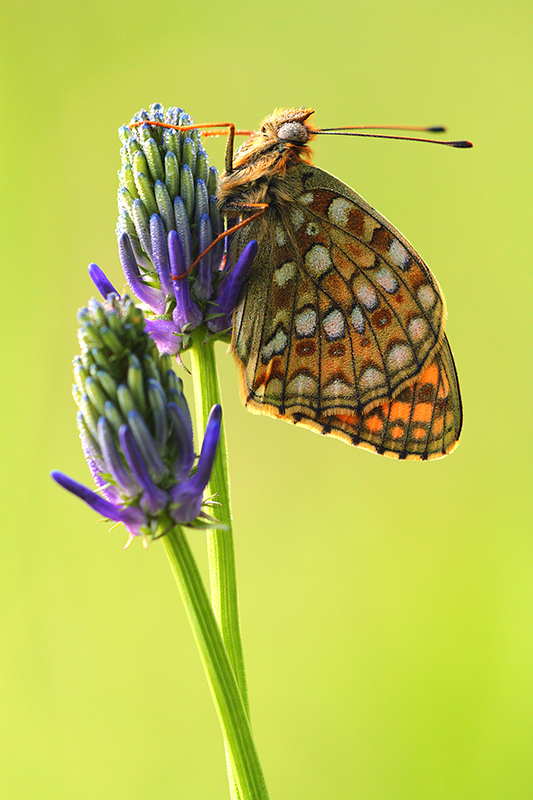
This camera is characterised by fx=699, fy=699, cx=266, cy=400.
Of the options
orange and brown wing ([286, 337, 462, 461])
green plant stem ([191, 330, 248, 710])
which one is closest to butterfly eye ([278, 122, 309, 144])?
orange and brown wing ([286, 337, 462, 461])

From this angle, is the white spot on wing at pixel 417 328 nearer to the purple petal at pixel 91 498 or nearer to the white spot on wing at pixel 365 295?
the white spot on wing at pixel 365 295

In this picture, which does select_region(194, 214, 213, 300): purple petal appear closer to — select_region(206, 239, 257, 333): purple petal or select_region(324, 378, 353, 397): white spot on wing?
select_region(206, 239, 257, 333): purple petal

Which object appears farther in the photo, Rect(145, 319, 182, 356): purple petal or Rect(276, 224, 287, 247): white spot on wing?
Rect(276, 224, 287, 247): white spot on wing

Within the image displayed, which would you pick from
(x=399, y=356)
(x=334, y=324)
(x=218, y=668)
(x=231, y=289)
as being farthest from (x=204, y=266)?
(x=218, y=668)

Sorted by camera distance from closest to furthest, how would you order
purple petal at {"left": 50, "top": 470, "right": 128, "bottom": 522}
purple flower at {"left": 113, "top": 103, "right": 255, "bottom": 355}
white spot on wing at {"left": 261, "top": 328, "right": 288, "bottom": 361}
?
purple petal at {"left": 50, "top": 470, "right": 128, "bottom": 522} < purple flower at {"left": 113, "top": 103, "right": 255, "bottom": 355} < white spot on wing at {"left": 261, "top": 328, "right": 288, "bottom": 361}

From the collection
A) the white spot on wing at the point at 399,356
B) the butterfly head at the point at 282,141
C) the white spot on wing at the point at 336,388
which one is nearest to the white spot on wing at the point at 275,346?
the white spot on wing at the point at 336,388

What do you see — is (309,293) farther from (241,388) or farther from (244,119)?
(244,119)
